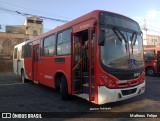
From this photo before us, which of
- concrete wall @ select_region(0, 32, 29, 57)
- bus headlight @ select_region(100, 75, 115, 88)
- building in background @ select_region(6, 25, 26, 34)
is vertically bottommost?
bus headlight @ select_region(100, 75, 115, 88)

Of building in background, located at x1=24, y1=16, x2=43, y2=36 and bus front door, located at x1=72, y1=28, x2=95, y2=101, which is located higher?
building in background, located at x1=24, y1=16, x2=43, y2=36

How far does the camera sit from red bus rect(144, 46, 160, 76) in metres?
20.5

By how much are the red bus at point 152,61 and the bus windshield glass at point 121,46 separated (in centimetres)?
1286

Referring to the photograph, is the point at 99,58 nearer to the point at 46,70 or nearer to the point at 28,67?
the point at 46,70

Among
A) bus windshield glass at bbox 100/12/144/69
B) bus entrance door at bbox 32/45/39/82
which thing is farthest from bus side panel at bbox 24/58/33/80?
bus windshield glass at bbox 100/12/144/69

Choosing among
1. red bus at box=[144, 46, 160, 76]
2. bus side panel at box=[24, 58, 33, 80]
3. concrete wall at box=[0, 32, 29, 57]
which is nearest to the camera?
bus side panel at box=[24, 58, 33, 80]

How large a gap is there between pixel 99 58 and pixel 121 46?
3.29 feet

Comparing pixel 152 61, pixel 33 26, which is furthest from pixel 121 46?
pixel 33 26

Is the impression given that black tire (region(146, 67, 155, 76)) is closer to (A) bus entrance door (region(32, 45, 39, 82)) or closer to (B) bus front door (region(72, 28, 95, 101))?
(A) bus entrance door (region(32, 45, 39, 82))

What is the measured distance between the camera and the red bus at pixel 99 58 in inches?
282

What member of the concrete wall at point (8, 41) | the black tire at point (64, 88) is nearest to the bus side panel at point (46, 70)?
the black tire at point (64, 88)

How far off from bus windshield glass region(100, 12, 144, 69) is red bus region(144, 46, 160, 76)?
1286 centimetres

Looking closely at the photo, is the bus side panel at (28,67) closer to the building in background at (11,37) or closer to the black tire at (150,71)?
the black tire at (150,71)

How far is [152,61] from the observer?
20.9 m
